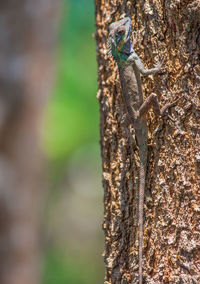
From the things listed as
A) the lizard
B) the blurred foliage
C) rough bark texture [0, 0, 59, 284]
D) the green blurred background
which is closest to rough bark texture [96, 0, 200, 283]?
the lizard

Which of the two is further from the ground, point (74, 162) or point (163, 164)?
point (163, 164)

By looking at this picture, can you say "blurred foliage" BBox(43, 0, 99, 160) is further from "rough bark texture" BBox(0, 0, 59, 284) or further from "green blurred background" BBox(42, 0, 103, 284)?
"rough bark texture" BBox(0, 0, 59, 284)

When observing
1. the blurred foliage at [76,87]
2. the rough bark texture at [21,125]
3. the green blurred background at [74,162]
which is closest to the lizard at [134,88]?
the rough bark texture at [21,125]

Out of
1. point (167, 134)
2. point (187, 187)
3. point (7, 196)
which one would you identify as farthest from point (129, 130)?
Answer: point (7, 196)

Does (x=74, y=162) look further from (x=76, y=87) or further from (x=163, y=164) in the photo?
(x=163, y=164)

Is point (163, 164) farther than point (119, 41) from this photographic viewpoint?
No

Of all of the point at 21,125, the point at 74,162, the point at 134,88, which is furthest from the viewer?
the point at 74,162

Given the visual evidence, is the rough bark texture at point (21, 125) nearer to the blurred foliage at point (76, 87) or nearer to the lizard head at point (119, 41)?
the lizard head at point (119, 41)

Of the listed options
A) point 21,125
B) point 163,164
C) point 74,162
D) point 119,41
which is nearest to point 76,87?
point 21,125
